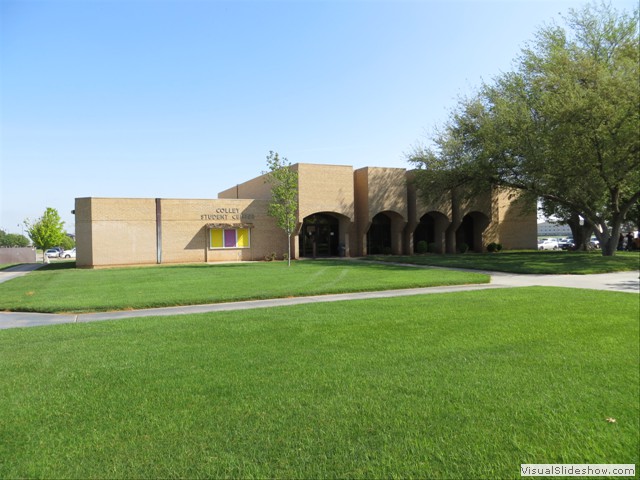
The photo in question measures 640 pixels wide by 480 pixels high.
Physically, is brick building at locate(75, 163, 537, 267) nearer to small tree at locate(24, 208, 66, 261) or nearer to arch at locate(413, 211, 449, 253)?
arch at locate(413, 211, 449, 253)

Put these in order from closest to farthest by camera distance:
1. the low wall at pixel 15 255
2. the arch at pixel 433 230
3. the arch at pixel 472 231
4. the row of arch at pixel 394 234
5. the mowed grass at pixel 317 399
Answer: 1. the mowed grass at pixel 317 399
2. the row of arch at pixel 394 234
3. the arch at pixel 433 230
4. the arch at pixel 472 231
5. the low wall at pixel 15 255

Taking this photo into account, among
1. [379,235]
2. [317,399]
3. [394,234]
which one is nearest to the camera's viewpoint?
[317,399]

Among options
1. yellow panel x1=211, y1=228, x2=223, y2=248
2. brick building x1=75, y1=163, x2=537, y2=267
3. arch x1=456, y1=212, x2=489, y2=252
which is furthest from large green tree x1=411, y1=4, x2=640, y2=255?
yellow panel x1=211, y1=228, x2=223, y2=248

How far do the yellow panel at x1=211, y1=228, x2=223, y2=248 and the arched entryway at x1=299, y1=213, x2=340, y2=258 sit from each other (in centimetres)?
664

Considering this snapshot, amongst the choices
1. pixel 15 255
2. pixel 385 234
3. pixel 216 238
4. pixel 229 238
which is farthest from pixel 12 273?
pixel 385 234

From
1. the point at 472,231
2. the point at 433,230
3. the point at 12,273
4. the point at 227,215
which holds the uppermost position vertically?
the point at 227,215

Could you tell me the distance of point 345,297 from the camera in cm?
1269

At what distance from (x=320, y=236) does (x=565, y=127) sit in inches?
760

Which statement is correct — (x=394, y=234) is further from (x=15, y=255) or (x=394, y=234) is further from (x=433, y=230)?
(x=15, y=255)

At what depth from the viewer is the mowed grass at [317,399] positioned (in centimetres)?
362

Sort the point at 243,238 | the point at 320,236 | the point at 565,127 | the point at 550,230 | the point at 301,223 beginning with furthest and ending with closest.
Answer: the point at 550,230 < the point at 320,236 < the point at 243,238 < the point at 301,223 < the point at 565,127

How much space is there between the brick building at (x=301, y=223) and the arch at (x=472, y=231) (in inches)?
3.8

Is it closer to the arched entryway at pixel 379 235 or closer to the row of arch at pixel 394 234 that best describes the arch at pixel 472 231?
the row of arch at pixel 394 234

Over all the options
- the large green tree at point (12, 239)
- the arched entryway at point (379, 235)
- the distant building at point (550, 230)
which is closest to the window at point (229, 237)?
the arched entryway at point (379, 235)
